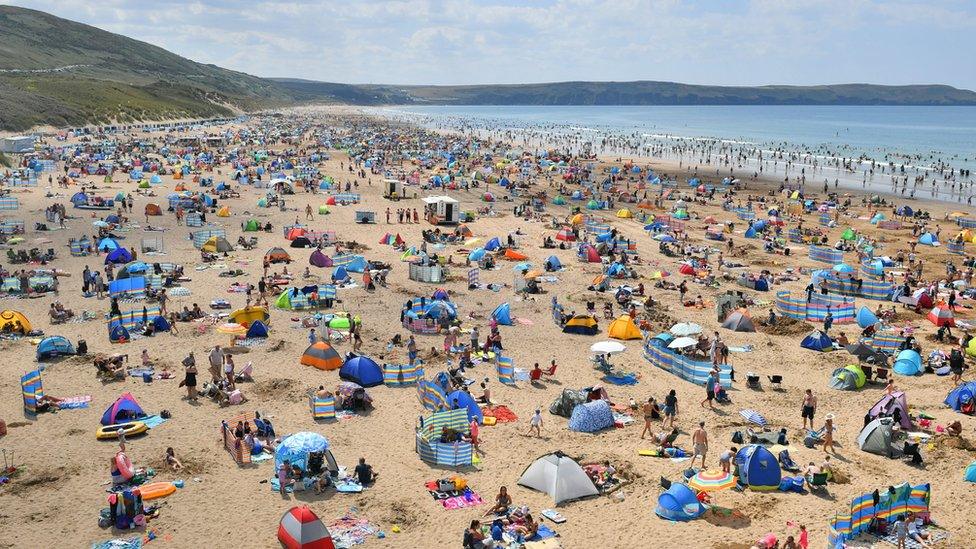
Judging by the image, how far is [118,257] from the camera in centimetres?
2892

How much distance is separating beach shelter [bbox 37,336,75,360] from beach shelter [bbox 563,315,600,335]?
14325mm

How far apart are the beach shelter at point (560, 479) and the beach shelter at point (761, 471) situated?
114 inches

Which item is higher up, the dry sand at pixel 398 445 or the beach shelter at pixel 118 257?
the beach shelter at pixel 118 257

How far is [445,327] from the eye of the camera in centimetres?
2306

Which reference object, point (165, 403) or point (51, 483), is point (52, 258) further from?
point (51, 483)

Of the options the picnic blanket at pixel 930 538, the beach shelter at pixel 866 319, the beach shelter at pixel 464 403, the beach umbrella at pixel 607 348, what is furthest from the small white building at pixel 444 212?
the picnic blanket at pixel 930 538

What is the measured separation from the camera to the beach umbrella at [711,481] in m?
13.5

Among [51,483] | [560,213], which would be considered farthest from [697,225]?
[51,483]

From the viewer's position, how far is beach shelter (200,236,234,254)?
3175cm

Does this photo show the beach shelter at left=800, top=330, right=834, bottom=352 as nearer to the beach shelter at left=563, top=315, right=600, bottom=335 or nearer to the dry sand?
the dry sand

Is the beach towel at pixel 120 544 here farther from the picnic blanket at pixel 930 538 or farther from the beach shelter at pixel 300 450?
the picnic blanket at pixel 930 538

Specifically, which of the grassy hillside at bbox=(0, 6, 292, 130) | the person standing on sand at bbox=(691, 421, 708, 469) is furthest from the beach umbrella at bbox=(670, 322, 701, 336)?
the grassy hillside at bbox=(0, 6, 292, 130)

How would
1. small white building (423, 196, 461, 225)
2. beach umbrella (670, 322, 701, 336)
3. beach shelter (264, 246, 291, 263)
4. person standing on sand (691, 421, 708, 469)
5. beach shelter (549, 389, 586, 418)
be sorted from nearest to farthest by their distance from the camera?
person standing on sand (691, 421, 708, 469) → beach shelter (549, 389, 586, 418) → beach umbrella (670, 322, 701, 336) → beach shelter (264, 246, 291, 263) → small white building (423, 196, 461, 225)

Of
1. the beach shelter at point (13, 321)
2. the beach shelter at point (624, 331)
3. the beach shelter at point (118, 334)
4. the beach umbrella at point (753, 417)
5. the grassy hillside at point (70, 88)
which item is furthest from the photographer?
the grassy hillside at point (70, 88)
